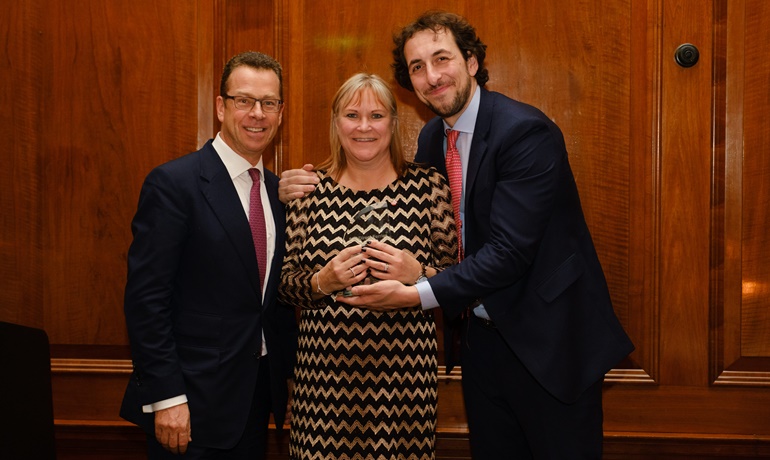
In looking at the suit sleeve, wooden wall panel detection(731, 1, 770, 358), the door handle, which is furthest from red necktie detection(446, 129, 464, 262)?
wooden wall panel detection(731, 1, 770, 358)

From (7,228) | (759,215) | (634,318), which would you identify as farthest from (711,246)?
(7,228)

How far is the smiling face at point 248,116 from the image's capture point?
6.66 ft

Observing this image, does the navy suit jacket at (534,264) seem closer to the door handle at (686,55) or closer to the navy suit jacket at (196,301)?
the navy suit jacket at (196,301)

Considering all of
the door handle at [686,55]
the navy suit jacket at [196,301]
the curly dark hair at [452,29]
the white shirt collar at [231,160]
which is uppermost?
the door handle at [686,55]

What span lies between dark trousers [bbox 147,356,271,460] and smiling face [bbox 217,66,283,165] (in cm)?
66

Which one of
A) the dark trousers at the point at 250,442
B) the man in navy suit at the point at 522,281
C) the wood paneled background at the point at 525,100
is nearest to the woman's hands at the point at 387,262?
the man in navy suit at the point at 522,281

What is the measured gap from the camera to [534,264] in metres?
1.96

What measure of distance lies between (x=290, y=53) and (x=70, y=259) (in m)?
1.27

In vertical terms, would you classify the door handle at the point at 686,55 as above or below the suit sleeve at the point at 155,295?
above

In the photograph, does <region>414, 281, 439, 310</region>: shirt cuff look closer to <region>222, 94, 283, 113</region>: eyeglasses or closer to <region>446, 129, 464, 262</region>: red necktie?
<region>446, 129, 464, 262</region>: red necktie

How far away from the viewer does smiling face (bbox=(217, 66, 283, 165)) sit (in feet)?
6.66

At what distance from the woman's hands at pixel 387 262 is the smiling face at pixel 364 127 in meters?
0.31

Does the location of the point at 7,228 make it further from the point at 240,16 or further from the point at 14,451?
the point at 14,451

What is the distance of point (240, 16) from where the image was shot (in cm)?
276
